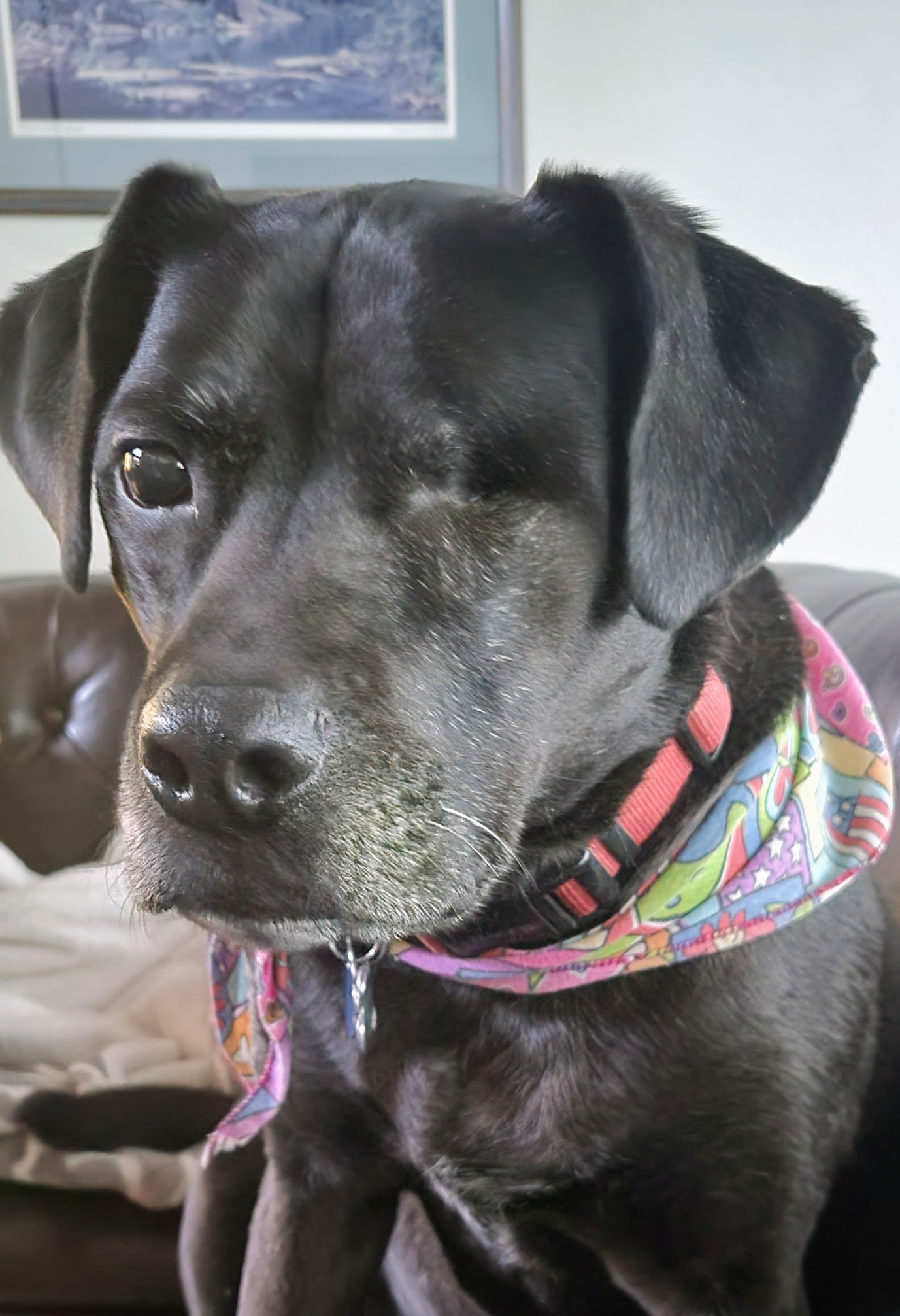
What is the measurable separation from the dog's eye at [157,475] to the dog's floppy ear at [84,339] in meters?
0.11

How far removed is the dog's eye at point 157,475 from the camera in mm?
824

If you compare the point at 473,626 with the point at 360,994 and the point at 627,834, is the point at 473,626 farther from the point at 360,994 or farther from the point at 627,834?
the point at 360,994

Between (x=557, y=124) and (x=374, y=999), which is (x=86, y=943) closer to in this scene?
(x=374, y=999)

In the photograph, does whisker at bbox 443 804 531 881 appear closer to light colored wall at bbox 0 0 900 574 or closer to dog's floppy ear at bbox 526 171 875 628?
dog's floppy ear at bbox 526 171 875 628

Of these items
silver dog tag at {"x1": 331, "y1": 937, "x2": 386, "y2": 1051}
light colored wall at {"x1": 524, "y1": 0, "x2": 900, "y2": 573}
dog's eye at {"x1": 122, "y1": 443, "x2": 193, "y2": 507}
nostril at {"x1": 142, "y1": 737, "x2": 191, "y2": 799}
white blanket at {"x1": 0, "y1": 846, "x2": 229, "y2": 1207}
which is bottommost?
white blanket at {"x1": 0, "y1": 846, "x2": 229, "y2": 1207}

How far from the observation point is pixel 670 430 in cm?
76

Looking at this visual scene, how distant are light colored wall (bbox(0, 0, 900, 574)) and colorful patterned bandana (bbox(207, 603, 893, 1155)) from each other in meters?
1.34

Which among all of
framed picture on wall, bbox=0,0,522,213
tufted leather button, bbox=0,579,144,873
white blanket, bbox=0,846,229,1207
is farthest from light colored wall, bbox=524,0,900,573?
white blanket, bbox=0,846,229,1207

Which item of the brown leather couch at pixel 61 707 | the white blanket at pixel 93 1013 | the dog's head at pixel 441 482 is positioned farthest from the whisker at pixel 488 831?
the brown leather couch at pixel 61 707

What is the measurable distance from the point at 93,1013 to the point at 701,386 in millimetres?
1379

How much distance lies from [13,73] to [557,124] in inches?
45.2

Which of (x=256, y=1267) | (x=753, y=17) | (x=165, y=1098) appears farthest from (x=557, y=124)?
(x=256, y=1267)

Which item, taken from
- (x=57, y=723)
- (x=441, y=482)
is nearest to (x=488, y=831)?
(x=441, y=482)

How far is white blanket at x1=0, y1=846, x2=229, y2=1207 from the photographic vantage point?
1.37 metres
